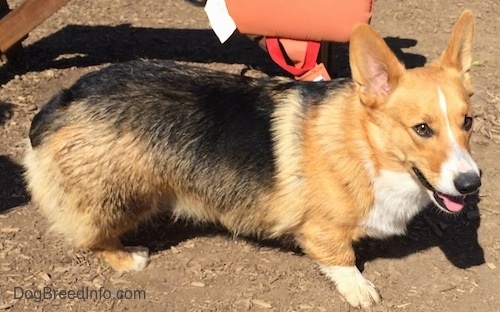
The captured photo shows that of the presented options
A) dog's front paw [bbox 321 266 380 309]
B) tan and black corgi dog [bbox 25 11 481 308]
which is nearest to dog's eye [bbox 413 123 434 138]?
tan and black corgi dog [bbox 25 11 481 308]

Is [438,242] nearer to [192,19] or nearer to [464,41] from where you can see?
[464,41]

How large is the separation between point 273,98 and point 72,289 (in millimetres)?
1681

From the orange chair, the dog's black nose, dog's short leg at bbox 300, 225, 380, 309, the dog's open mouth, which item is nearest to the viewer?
the dog's black nose

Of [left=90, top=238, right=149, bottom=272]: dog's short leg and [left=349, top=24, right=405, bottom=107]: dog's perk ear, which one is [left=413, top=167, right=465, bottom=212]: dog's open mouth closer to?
[left=349, top=24, right=405, bottom=107]: dog's perk ear

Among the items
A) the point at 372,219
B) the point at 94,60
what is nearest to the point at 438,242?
the point at 372,219

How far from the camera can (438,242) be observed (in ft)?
14.3

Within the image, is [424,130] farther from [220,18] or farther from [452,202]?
[220,18]

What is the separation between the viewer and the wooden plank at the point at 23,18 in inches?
213

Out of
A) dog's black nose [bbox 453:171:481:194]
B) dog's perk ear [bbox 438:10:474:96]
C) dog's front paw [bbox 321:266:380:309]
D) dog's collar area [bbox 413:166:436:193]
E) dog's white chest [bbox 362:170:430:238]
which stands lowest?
dog's front paw [bbox 321:266:380:309]

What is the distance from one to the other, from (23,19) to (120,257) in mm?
2600

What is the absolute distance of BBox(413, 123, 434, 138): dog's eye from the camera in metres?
3.14

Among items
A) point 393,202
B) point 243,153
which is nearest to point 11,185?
point 243,153

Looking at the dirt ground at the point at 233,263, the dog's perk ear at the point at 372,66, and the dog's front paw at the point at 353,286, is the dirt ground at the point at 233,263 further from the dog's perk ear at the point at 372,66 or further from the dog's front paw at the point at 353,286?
the dog's perk ear at the point at 372,66

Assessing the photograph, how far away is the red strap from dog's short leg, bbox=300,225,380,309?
1.65 m
